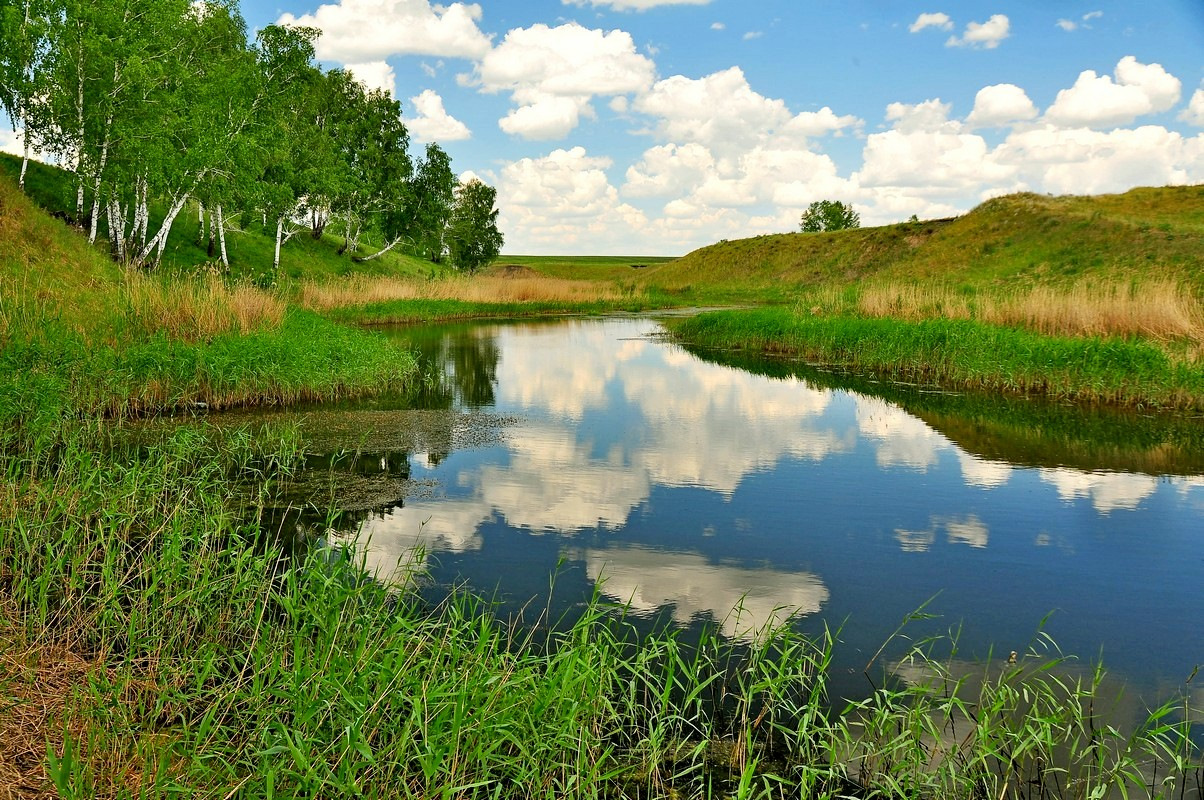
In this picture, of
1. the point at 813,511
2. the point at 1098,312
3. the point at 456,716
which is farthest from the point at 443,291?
the point at 456,716

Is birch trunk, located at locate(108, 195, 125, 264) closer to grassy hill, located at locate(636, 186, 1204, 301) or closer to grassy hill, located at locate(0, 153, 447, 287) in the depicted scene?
grassy hill, located at locate(0, 153, 447, 287)

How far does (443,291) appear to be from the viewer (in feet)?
129

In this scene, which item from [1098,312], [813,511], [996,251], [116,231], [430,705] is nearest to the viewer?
[430,705]

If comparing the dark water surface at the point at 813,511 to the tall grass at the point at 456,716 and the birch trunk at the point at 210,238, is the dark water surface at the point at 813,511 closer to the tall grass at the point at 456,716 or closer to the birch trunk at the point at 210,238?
the tall grass at the point at 456,716

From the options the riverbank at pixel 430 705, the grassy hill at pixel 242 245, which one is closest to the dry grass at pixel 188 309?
the riverbank at pixel 430 705

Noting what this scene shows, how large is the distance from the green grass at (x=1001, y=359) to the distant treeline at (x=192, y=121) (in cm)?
1896

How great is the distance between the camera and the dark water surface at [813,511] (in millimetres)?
5750

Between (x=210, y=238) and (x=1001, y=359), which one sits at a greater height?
(x=210, y=238)

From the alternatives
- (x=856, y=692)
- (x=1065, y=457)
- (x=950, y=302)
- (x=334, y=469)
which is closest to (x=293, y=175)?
(x=950, y=302)

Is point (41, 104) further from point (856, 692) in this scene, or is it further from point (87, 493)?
point (856, 692)

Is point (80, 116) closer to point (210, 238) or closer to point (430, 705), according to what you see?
point (210, 238)

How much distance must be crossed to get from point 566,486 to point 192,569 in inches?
179

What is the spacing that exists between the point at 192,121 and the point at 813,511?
1062 inches

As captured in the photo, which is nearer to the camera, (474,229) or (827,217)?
(474,229)
